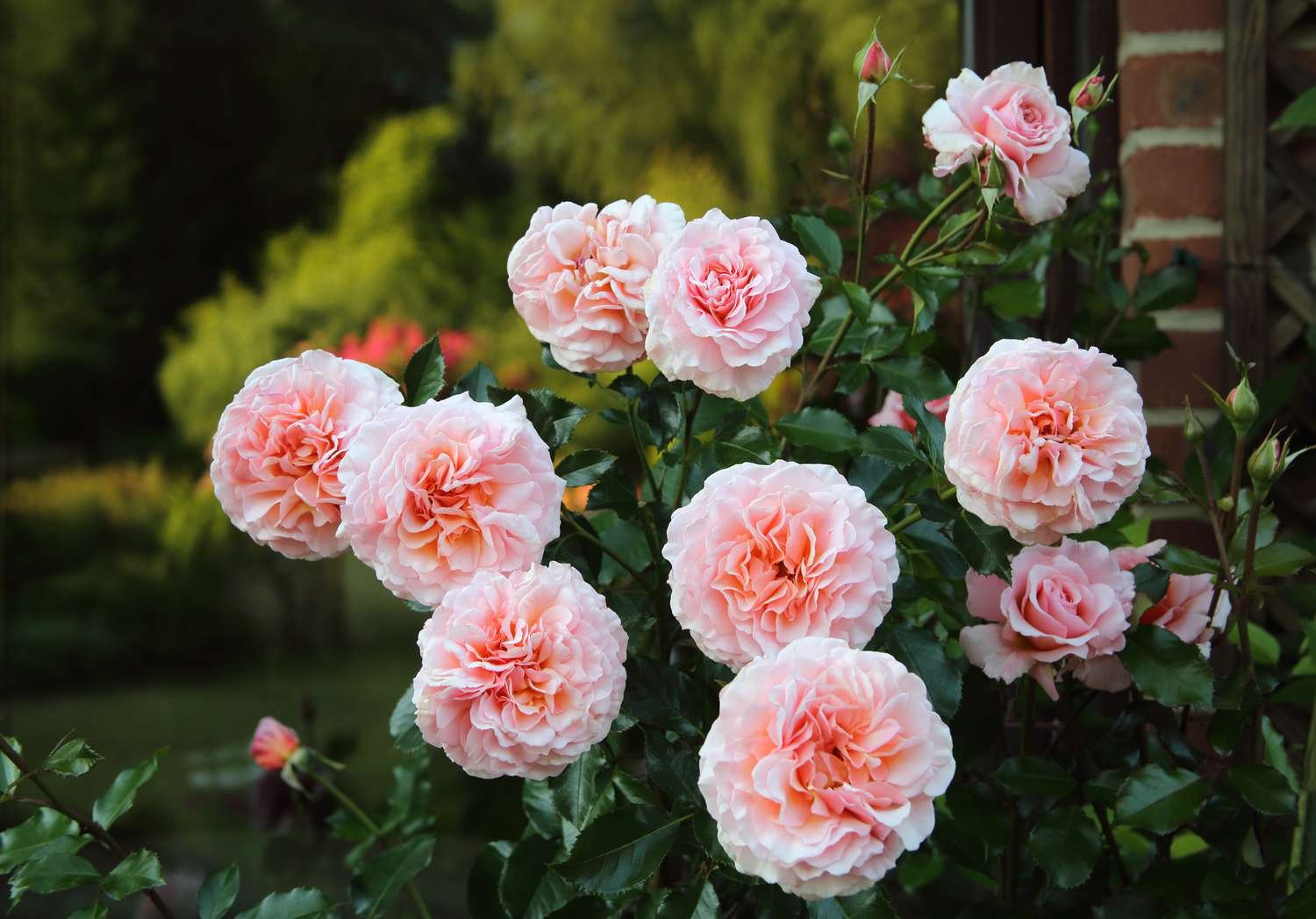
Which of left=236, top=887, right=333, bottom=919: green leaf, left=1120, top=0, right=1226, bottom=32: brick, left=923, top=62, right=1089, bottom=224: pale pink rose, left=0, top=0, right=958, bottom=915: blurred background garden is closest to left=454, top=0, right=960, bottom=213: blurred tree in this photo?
left=0, top=0, right=958, bottom=915: blurred background garden

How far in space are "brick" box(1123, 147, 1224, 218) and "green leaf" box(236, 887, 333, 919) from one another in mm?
1034

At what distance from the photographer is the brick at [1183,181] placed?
3.82ft

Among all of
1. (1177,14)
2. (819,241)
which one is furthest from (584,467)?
(1177,14)

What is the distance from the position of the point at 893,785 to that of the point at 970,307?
682 millimetres

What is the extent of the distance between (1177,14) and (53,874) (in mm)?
1275

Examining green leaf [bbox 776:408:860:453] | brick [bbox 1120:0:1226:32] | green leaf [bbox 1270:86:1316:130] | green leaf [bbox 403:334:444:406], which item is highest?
brick [bbox 1120:0:1226:32]

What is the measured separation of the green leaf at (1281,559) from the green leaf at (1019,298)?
328 mm

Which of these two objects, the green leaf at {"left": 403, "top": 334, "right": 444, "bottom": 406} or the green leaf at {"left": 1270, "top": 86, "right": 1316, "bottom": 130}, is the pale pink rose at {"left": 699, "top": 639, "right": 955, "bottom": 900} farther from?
the green leaf at {"left": 1270, "top": 86, "right": 1316, "bottom": 130}

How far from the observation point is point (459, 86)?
6.71ft

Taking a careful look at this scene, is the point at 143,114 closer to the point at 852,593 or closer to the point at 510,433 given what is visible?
the point at 510,433

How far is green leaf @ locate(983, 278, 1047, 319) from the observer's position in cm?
98

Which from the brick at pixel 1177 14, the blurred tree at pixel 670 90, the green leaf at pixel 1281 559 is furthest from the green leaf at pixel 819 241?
the blurred tree at pixel 670 90

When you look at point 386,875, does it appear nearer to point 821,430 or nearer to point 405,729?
point 405,729

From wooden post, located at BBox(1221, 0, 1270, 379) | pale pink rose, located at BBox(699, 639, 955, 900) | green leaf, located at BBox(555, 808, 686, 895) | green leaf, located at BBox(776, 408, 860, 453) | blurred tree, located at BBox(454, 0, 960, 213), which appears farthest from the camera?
blurred tree, located at BBox(454, 0, 960, 213)
